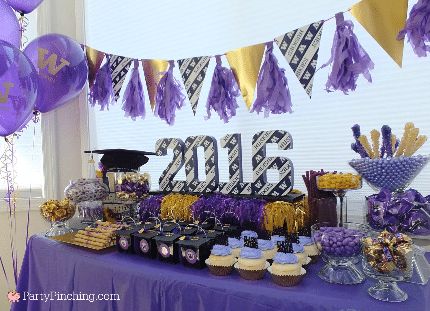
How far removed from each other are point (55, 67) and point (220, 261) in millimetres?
1591

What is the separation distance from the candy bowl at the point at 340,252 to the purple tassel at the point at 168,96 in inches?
54.7

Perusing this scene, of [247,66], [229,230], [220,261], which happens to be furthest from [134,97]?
[220,261]

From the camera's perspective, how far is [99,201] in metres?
2.15

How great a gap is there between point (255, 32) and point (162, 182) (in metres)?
1.13

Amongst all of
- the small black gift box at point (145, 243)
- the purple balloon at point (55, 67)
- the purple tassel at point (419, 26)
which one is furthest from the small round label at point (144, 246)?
the purple tassel at point (419, 26)

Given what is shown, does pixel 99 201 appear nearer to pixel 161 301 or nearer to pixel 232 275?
pixel 161 301

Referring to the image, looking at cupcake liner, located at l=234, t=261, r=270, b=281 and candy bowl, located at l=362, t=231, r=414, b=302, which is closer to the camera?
candy bowl, located at l=362, t=231, r=414, b=302

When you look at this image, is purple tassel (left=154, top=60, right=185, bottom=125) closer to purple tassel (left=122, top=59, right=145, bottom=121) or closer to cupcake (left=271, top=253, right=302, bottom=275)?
purple tassel (left=122, top=59, right=145, bottom=121)

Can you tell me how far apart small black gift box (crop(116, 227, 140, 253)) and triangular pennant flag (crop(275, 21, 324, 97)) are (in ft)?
3.58

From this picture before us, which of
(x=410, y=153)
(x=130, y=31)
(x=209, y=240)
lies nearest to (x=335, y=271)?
(x=209, y=240)

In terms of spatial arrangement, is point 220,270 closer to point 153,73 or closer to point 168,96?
point 168,96

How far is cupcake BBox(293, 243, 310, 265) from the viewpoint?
1186 mm

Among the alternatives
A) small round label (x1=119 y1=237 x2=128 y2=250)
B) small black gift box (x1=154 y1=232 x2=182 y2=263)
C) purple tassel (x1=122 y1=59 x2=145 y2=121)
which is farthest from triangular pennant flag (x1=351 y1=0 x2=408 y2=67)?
purple tassel (x1=122 y1=59 x2=145 y2=121)

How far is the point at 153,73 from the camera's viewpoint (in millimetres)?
2246
